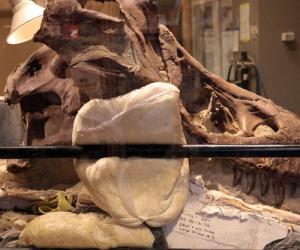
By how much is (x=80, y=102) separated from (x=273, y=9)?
0.42 m

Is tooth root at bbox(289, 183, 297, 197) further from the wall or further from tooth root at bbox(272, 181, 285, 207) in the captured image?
the wall

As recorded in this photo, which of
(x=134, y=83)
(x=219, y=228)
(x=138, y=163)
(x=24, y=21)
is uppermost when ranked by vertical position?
(x=24, y=21)

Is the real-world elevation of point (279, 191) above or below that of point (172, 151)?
below

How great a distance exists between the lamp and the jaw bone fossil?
0.05m

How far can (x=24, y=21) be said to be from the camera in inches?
44.9

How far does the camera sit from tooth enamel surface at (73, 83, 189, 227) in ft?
3.25

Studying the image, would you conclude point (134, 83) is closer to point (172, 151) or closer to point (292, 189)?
point (172, 151)

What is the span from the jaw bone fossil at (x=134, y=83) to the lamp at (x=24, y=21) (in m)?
0.05

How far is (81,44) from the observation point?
3.44ft

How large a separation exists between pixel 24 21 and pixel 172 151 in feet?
1.35

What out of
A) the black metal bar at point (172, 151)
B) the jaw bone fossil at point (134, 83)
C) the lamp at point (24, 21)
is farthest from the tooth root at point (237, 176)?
the lamp at point (24, 21)

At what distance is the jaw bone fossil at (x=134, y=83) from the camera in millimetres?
1049

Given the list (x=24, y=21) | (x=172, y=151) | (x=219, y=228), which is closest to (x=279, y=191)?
(x=219, y=228)

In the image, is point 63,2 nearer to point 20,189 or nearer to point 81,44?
point 81,44
